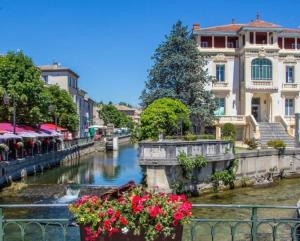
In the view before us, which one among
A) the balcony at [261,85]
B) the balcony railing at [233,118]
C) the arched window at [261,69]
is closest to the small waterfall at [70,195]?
the balcony railing at [233,118]

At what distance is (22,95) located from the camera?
40062mm

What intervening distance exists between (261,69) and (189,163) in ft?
78.7

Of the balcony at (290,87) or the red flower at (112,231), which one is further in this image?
the balcony at (290,87)

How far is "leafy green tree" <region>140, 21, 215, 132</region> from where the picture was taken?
138 ft

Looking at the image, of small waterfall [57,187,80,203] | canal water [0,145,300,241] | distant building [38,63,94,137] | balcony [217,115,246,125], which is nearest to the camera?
canal water [0,145,300,241]

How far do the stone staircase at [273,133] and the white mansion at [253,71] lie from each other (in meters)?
0.67

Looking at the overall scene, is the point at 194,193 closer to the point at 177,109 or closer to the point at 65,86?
the point at 177,109

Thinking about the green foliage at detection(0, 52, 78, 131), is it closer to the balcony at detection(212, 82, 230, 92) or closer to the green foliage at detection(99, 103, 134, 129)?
the balcony at detection(212, 82, 230, 92)

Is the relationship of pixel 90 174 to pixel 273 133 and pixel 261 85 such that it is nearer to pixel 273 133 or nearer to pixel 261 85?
pixel 273 133

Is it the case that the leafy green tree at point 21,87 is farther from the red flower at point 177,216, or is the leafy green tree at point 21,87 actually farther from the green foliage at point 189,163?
the red flower at point 177,216

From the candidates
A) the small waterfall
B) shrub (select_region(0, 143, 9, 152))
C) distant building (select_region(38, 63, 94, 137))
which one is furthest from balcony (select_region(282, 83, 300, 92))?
distant building (select_region(38, 63, 94, 137))

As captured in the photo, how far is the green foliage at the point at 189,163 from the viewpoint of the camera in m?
26.2

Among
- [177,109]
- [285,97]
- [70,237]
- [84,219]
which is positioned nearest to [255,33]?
[285,97]

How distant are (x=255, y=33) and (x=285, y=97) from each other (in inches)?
288
